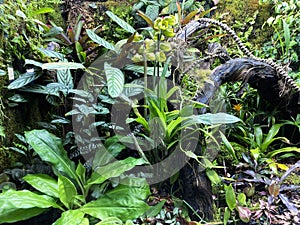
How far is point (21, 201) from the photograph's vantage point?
992 mm

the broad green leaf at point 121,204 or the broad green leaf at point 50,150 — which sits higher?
the broad green leaf at point 50,150

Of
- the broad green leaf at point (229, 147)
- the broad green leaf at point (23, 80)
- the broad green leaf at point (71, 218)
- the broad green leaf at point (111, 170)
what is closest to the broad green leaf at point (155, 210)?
the broad green leaf at point (111, 170)

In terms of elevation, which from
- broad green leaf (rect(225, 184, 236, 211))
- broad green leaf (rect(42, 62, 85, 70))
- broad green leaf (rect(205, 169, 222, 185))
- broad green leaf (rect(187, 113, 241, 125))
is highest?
broad green leaf (rect(42, 62, 85, 70))

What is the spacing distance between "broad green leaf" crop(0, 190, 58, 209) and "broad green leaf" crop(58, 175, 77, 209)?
0.13ft

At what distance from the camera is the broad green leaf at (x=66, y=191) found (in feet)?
3.51

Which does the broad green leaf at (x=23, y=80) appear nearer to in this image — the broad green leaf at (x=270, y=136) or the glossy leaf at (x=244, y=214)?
the glossy leaf at (x=244, y=214)

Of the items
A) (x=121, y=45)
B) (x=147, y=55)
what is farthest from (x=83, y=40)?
(x=147, y=55)

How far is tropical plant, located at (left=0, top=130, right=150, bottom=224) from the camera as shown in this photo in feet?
3.28

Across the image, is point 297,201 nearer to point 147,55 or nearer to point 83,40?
point 147,55

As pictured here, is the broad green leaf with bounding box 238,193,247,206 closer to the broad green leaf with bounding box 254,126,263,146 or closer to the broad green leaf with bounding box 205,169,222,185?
the broad green leaf with bounding box 205,169,222,185

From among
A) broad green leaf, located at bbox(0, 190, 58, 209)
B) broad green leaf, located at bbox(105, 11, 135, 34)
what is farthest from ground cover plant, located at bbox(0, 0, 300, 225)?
broad green leaf, located at bbox(105, 11, 135, 34)

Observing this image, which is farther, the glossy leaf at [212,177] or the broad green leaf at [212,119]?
the glossy leaf at [212,177]

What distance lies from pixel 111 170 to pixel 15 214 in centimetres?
37

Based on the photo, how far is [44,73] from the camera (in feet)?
4.65
